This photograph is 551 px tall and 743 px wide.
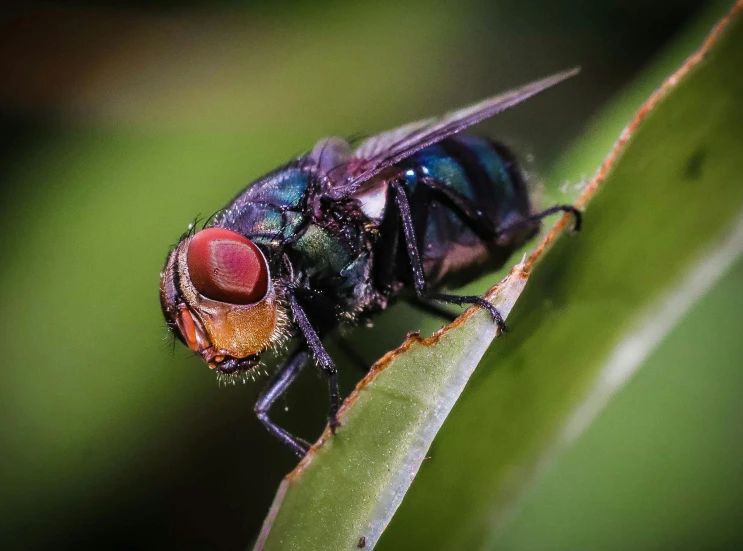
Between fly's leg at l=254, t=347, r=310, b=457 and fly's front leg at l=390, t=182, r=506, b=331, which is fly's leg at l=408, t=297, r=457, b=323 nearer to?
fly's front leg at l=390, t=182, r=506, b=331

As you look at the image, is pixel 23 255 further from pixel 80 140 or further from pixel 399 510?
pixel 399 510

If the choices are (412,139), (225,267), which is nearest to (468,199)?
(412,139)

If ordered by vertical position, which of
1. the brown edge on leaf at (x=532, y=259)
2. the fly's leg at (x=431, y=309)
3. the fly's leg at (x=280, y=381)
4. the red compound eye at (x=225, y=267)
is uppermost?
the red compound eye at (x=225, y=267)

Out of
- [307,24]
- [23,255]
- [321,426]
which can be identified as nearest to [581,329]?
[321,426]

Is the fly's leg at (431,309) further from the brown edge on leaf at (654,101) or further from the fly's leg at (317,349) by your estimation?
the brown edge on leaf at (654,101)

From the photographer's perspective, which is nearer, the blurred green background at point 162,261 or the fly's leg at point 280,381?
the blurred green background at point 162,261

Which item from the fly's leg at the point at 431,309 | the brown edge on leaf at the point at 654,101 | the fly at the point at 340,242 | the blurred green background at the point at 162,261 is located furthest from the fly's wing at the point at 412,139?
the brown edge on leaf at the point at 654,101

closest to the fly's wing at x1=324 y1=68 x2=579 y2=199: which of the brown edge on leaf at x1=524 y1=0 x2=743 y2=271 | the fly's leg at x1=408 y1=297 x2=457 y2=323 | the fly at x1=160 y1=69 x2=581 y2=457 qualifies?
the fly at x1=160 y1=69 x2=581 y2=457
